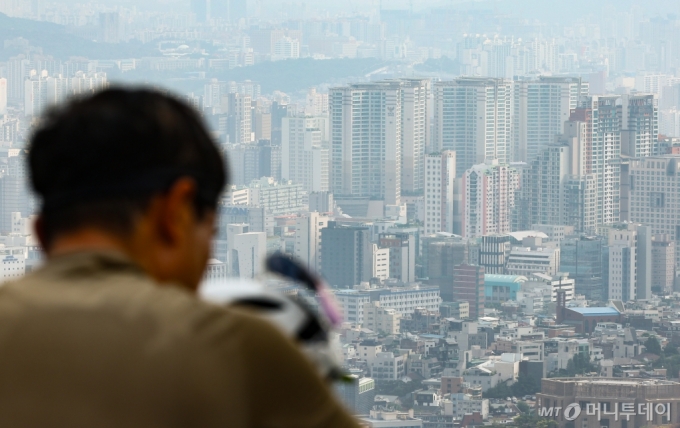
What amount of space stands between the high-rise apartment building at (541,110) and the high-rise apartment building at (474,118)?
0.16m

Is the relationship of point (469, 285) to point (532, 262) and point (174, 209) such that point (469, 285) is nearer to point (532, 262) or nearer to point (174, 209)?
point (532, 262)

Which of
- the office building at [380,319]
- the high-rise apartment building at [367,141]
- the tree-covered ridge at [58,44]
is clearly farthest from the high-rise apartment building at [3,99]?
the office building at [380,319]

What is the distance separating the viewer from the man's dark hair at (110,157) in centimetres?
33

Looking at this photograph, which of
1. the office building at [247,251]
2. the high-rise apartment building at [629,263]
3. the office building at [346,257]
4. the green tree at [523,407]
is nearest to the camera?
the green tree at [523,407]

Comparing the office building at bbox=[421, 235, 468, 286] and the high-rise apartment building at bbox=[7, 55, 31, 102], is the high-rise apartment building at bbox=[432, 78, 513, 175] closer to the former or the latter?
→ the office building at bbox=[421, 235, 468, 286]

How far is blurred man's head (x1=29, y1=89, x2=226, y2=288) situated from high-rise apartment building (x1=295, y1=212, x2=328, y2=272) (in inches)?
586

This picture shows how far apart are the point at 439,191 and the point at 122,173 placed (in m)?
17.2

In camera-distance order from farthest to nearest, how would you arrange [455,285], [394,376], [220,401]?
[455,285] → [394,376] → [220,401]

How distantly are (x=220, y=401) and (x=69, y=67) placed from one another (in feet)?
66.4

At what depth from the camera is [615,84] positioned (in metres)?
21.4

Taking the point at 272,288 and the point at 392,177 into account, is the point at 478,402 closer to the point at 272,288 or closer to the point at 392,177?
the point at 392,177

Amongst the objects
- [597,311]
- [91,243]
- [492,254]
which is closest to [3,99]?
[492,254]

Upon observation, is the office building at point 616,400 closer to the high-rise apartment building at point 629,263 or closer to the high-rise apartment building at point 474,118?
the high-rise apartment building at point 629,263

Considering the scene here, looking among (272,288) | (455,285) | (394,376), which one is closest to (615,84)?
(455,285)
